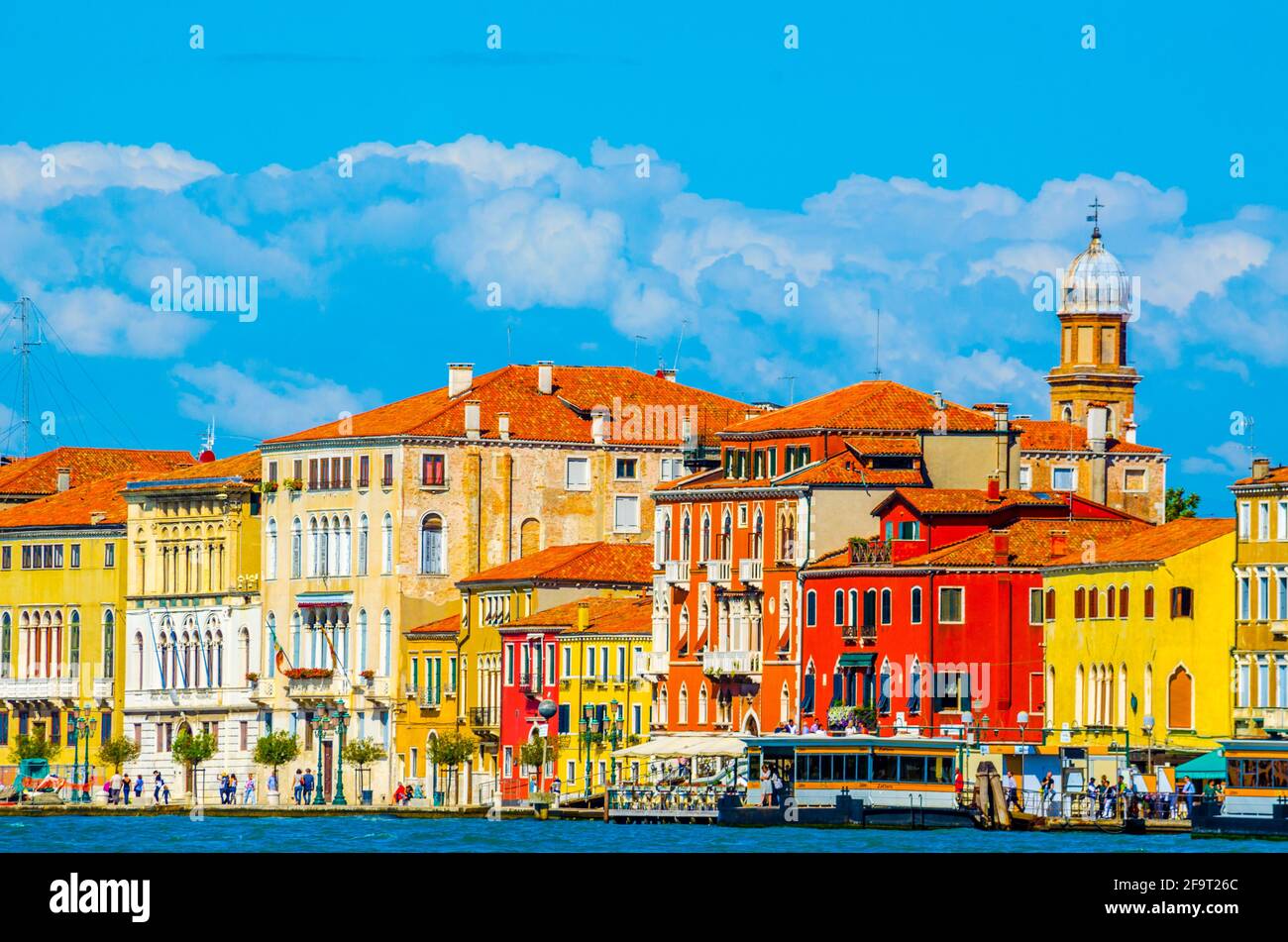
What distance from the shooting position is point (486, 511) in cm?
11062

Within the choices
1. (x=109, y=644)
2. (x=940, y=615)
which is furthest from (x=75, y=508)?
(x=940, y=615)

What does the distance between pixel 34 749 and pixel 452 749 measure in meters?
22.9

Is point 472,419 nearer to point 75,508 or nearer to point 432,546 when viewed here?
point 432,546

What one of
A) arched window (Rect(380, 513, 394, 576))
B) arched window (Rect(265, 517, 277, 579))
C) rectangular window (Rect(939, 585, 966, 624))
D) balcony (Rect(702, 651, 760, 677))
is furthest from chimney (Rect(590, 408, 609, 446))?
rectangular window (Rect(939, 585, 966, 624))

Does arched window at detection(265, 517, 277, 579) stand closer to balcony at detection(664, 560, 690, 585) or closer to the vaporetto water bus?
balcony at detection(664, 560, 690, 585)

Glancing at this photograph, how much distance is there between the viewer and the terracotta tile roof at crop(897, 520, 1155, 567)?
3487 inches

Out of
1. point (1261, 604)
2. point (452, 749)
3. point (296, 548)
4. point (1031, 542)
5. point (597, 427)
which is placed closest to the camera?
point (1261, 604)

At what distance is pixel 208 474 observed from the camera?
11956cm

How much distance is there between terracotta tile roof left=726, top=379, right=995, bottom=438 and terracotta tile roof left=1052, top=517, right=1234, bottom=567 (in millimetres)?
10555

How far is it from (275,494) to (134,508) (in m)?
8.11

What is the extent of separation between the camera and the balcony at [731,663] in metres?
95.9

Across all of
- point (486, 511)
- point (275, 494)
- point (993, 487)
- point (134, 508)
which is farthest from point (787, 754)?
point (134, 508)
